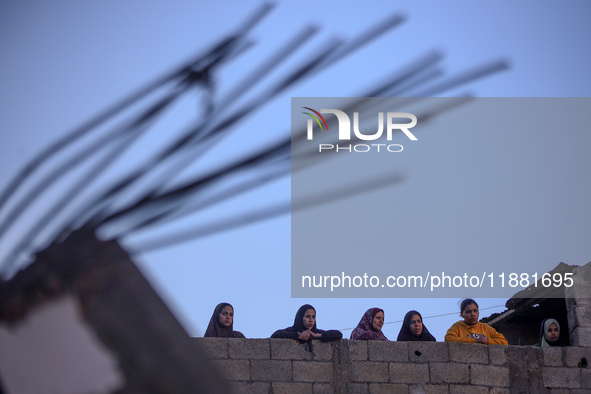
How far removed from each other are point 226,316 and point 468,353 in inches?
92.6

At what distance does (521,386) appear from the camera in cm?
649

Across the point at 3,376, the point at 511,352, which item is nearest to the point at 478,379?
the point at 511,352

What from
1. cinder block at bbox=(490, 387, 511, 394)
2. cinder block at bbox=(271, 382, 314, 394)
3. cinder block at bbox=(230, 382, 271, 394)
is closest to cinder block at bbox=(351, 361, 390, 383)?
cinder block at bbox=(271, 382, 314, 394)

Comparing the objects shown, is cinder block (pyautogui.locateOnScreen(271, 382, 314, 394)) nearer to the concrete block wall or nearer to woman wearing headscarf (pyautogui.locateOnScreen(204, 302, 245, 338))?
the concrete block wall

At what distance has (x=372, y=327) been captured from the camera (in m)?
6.48

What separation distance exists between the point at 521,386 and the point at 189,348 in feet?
20.1

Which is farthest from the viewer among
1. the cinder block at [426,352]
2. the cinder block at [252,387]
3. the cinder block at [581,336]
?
the cinder block at [581,336]

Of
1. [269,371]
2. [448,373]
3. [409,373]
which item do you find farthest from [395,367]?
[269,371]

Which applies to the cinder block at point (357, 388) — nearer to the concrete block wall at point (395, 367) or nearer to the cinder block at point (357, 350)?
the concrete block wall at point (395, 367)

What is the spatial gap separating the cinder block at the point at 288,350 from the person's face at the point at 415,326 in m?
1.08

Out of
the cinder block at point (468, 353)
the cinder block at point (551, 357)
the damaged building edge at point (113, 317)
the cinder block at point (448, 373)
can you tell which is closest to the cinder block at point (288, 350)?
the cinder block at point (448, 373)

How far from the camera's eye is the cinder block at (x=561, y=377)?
6551 mm

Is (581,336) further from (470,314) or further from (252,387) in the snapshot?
(252,387)

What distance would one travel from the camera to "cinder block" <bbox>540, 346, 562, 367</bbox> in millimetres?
6598
